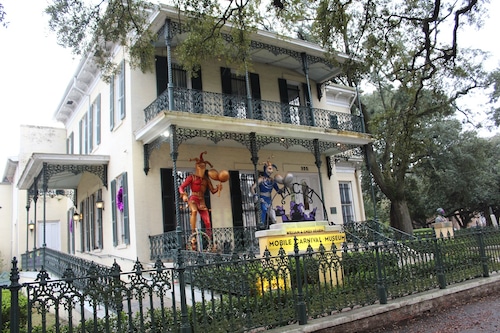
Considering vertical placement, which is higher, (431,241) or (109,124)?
(109,124)

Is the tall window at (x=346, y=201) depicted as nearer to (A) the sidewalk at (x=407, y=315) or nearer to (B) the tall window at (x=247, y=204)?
(B) the tall window at (x=247, y=204)

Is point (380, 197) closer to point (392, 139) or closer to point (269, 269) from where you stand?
point (392, 139)

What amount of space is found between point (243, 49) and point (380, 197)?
25487mm

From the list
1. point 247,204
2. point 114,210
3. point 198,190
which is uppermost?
point 198,190

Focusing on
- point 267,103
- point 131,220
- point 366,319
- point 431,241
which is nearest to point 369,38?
point 267,103

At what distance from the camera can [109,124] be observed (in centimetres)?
1482

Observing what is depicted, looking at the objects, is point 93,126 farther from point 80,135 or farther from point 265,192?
point 265,192

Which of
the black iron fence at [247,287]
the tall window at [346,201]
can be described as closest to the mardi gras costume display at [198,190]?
A: the black iron fence at [247,287]

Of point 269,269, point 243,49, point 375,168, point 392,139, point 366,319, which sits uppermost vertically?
point 243,49

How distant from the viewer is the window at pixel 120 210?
41.1 feet

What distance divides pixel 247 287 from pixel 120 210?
8702mm

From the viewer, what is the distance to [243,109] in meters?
14.0

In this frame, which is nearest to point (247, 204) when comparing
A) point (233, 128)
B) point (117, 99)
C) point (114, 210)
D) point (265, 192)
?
point (265, 192)

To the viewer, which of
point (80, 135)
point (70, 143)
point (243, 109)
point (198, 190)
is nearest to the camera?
point (198, 190)
